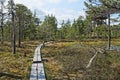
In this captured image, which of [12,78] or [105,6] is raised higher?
[105,6]

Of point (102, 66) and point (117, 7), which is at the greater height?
point (117, 7)

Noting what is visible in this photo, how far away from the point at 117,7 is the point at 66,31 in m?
102

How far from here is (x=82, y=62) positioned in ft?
98.3

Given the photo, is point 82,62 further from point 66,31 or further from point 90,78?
point 66,31

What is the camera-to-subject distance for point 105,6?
1766 cm

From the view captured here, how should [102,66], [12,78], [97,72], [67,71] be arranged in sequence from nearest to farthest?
1. [12,78]
2. [97,72]
3. [67,71]
4. [102,66]

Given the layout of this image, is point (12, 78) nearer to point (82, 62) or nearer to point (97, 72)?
point (97, 72)

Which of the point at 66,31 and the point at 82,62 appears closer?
the point at 82,62

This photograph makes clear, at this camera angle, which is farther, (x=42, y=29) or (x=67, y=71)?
(x=42, y=29)

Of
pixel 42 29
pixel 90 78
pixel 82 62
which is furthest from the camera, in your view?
pixel 42 29

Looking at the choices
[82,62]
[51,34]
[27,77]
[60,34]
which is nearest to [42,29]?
[51,34]

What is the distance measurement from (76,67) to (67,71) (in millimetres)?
1681

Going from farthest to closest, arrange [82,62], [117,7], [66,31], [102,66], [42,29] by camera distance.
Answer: [66,31] < [42,29] < [82,62] < [102,66] < [117,7]

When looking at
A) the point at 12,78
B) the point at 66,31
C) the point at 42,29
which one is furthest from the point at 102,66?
the point at 66,31
